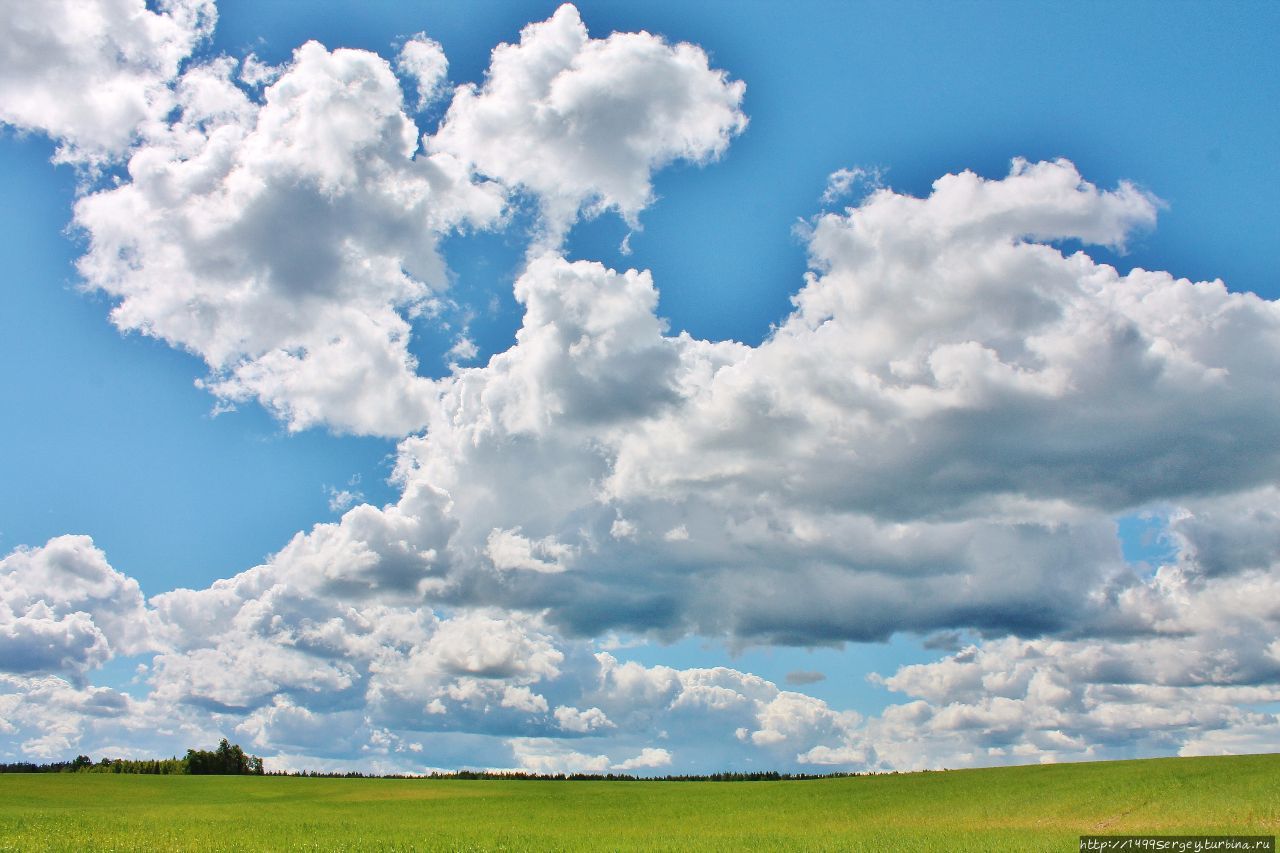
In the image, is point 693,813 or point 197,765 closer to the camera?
point 693,813

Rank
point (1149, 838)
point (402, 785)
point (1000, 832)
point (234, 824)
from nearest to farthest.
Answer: point (1149, 838)
point (1000, 832)
point (234, 824)
point (402, 785)

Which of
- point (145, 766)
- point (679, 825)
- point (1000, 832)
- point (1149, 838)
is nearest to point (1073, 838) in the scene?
point (1149, 838)

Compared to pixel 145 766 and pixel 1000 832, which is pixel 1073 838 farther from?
pixel 145 766

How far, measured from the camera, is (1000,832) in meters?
43.7

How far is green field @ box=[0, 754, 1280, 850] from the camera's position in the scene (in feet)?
134

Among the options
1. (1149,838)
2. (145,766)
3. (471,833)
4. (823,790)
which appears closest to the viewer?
(1149,838)

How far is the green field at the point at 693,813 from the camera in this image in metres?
40.7

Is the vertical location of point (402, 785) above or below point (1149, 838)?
below

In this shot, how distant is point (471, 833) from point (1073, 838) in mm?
30968

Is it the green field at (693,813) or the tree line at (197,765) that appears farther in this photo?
the tree line at (197,765)

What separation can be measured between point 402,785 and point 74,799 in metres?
34.6

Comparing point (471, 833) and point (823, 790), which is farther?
point (823, 790)

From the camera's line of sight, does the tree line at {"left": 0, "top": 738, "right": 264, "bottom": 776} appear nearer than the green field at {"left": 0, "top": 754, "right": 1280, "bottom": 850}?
No

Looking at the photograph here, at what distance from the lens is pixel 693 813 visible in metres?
67.6
